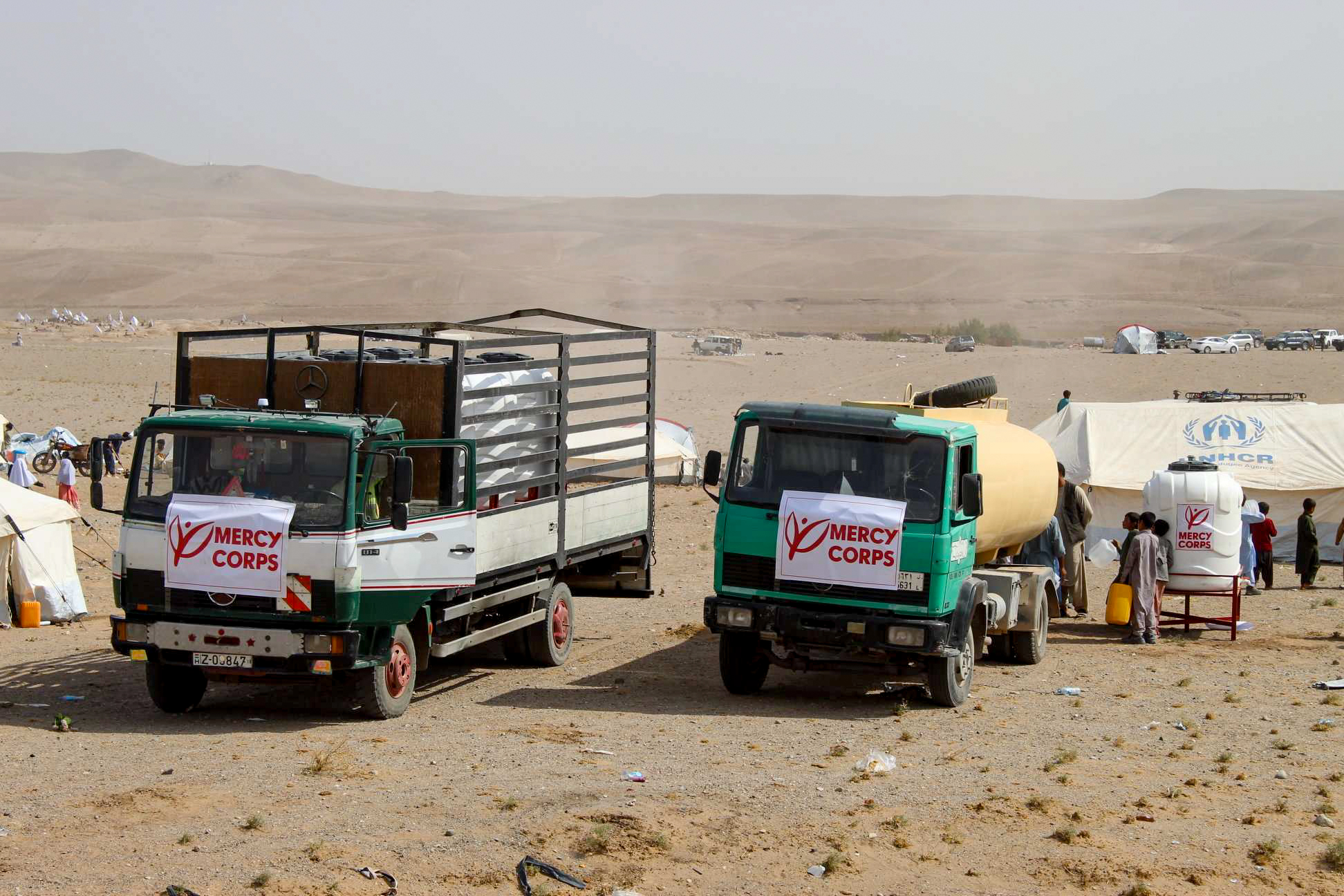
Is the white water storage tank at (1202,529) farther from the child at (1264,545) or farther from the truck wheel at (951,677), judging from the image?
the truck wheel at (951,677)

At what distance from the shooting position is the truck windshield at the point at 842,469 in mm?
12797

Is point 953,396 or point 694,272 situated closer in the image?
point 953,396

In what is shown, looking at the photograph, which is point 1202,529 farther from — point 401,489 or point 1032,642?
point 401,489

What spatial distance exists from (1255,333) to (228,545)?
278 ft

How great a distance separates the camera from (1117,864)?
337 inches

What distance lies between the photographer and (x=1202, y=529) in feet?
59.0

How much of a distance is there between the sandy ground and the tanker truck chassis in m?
0.67

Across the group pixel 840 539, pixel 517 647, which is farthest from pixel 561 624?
pixel 840 539

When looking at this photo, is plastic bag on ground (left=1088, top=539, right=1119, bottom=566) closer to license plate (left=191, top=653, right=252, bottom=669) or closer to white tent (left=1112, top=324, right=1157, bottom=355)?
license plate (left=191, top=653, right=252, bottom=669)

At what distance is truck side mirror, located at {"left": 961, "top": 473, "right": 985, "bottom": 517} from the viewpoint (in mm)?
12859

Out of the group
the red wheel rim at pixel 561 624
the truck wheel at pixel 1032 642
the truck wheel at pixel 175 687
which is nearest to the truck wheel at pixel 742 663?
the red wheel rim at pixel 561 624

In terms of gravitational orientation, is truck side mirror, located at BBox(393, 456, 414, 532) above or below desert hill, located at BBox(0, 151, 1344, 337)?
below

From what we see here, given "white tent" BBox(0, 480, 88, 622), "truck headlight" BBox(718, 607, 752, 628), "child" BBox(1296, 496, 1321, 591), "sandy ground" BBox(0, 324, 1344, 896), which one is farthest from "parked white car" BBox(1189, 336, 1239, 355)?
"truck headlight" BBox(718, 607, 752, 628)

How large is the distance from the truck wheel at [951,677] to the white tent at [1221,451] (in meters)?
12.6
